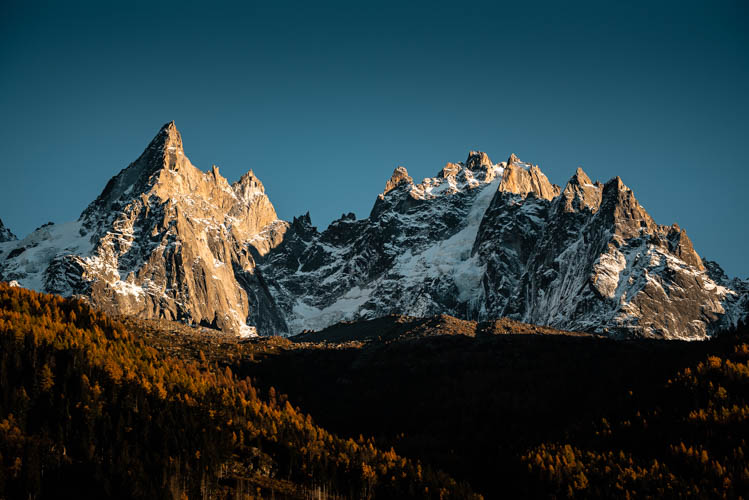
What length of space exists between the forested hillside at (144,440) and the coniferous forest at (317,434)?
11.6 inches

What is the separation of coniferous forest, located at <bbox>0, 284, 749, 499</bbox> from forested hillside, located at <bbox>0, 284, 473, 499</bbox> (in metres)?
0.29

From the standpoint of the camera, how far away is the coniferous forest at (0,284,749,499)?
314ft

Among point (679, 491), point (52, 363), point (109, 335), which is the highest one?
point (109, 335)

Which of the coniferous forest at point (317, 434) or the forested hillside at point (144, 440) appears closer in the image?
the forested hillside at point (144, 440)

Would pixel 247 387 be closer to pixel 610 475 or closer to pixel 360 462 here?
pixel 360 462

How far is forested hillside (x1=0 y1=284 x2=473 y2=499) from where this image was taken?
3669 inches

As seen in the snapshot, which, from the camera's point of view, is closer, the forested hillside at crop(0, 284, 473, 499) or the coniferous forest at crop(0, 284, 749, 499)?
the forested hillside at crop(0, 284, 473, 499)

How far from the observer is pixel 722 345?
487 ft

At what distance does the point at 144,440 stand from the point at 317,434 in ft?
125

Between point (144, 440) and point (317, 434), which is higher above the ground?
point (317, 434)

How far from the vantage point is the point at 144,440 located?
106m

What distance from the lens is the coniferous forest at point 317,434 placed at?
95.6 m

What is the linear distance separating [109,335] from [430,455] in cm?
7939

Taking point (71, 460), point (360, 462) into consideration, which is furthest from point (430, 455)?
point (71, 460)
